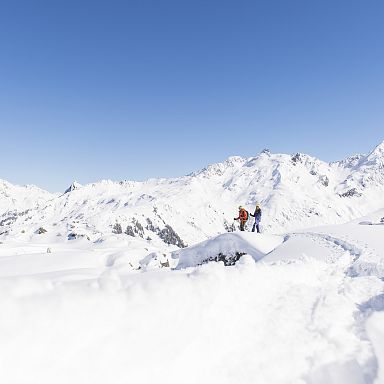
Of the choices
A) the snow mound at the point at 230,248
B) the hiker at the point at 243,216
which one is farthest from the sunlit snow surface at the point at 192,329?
the hiker at the point at 243,216

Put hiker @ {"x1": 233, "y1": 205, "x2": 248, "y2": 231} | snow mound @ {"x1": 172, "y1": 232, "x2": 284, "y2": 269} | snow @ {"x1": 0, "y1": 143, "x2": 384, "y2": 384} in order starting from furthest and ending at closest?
hiker @ {"x1": 233, "y1": 205, "x2": 248, "y2": 231}, snow mound @ {"x1": 172, "y1": 232, "x2": 284, "y2": 269}, snow @ {"x1": 0, "y1": 143, "x2": 384, "y2": 384}

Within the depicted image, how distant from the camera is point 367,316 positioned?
9.20 meters

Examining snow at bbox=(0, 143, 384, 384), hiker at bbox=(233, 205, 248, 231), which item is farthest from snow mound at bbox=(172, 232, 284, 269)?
snow at bbox=(0, 143, 384, 384)

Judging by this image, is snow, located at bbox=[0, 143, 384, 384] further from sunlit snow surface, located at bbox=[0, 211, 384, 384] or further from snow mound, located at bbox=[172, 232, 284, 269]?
snow mound, located at bbox=[172, 232, 284, 269]

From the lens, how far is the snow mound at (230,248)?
23.6m

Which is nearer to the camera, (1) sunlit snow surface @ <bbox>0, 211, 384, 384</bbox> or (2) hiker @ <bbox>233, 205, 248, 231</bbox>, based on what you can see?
(1) sunlit snow surface @ <bbox>0, 211, 384, 384</bbox>

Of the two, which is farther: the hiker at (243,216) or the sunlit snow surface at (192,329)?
the hiker at (243,216)

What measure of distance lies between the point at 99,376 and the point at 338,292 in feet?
27.2

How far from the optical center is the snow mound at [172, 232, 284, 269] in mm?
23578

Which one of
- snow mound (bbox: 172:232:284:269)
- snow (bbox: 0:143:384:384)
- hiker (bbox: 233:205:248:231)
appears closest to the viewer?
snow (bbox: 0:143:384:384)

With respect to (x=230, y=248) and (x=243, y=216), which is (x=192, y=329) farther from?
(x=243, y=216)

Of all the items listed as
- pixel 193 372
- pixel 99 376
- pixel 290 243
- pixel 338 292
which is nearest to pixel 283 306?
pixel 338 292

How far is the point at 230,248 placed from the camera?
2455cm

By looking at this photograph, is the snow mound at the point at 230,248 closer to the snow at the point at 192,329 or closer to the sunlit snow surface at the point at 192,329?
the snow at the point at 192,329
